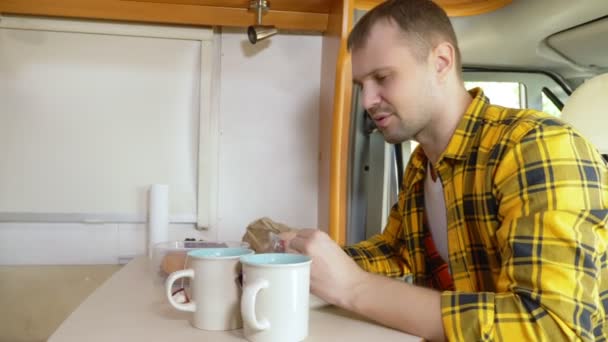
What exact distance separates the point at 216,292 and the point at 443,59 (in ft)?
1.85

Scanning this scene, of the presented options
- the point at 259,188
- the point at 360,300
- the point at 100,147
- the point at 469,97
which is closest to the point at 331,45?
the point at 259,188

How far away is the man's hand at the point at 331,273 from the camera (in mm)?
657

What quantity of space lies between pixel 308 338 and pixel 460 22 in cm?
107

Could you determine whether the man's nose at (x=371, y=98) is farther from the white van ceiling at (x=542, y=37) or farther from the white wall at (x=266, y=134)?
the white wall at (x=266, y=134)

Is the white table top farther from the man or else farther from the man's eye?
the man's eye

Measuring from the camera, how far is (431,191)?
3.13 ft

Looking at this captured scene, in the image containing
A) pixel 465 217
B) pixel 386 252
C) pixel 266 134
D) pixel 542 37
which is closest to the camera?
pixel 465 217

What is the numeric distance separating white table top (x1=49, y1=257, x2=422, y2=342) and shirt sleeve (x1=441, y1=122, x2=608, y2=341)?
10 centimetres

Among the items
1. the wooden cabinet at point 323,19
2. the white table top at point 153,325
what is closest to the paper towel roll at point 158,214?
the wooden cabinet at point 323,19

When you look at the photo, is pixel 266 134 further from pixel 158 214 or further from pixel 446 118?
pixel 446 118

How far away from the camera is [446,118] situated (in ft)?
2.84

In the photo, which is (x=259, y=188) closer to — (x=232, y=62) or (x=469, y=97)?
(x=232, y=62)

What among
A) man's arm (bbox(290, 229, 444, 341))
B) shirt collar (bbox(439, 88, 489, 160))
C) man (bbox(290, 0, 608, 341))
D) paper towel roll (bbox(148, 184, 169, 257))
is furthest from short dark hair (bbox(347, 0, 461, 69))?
paper towel roll (bbox(148, 184, 169, 257))

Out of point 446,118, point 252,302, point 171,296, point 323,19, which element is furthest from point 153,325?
point 323,19
